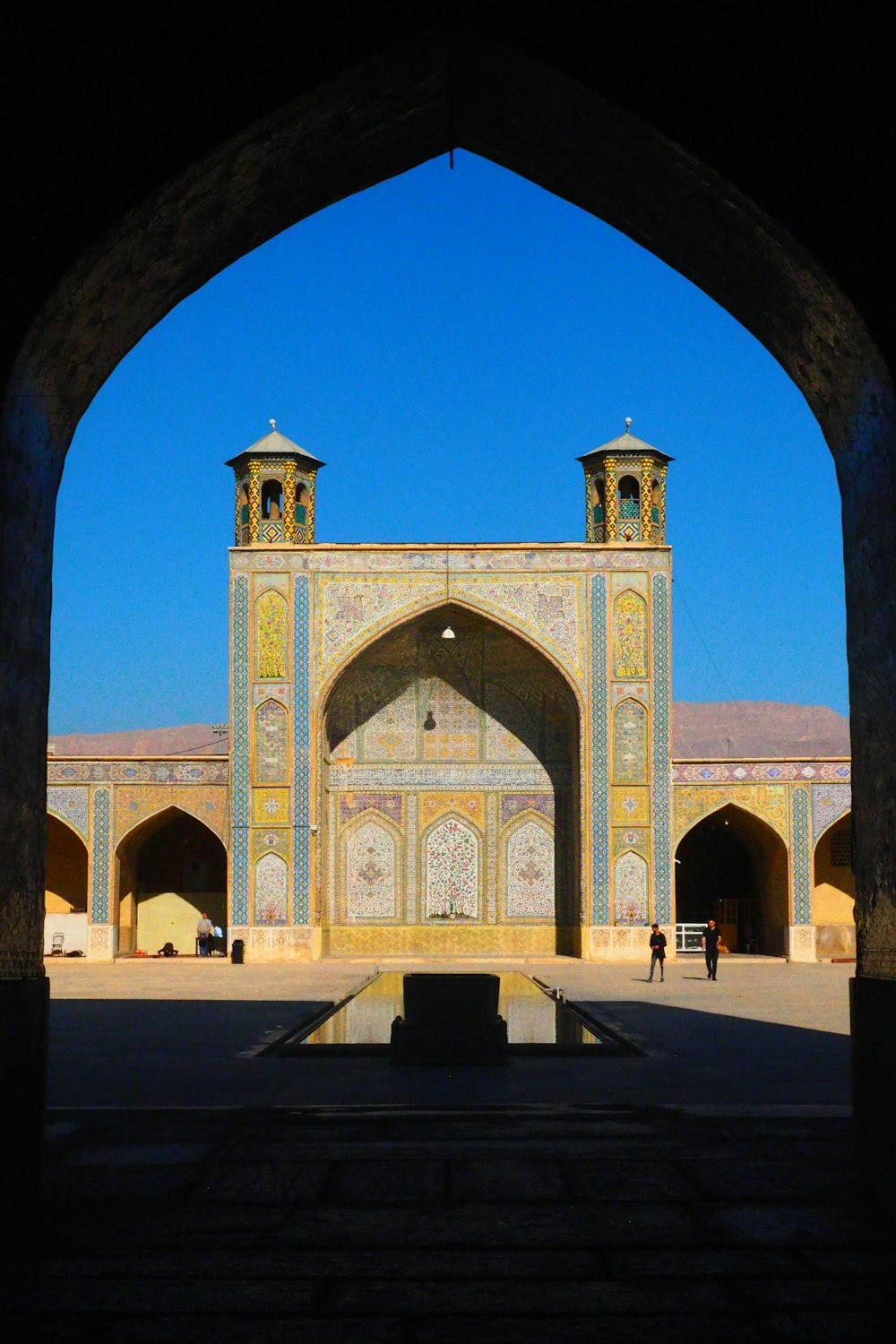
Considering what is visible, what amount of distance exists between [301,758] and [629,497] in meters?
6.13

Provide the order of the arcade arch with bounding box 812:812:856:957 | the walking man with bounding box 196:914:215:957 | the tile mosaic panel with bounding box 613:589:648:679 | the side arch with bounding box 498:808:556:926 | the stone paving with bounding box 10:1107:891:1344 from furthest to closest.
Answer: the arcade arch with bounding box 812:812:856:957 < the walking man with bounding box 196:914:215:957 < the side arch with bounding box 498:808:556:926 < the tile mosaic panel with bounding box 613:589:648:679 < the stone paving with bounding box 10:1107:891:1344

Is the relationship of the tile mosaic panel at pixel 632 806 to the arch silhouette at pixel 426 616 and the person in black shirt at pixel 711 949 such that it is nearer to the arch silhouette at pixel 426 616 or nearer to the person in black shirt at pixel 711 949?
the arch silhouette at pixel 426 616

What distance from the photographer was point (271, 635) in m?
21.7

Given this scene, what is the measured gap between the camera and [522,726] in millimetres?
23203

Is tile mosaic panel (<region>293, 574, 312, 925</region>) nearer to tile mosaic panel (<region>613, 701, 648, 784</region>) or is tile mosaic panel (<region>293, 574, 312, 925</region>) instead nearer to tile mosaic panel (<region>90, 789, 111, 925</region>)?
tile mosaic panel (<region>90, 789, 111, 925</region>)

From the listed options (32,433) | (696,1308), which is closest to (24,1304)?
(696,1308)

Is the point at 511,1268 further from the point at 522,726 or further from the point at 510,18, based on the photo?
the point at 522,726

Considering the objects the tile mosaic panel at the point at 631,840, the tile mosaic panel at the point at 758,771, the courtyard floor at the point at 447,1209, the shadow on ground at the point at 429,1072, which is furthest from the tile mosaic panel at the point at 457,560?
the courtyard floor at the point at 447,1209

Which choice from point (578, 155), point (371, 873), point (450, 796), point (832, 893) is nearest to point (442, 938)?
point (371, 873)

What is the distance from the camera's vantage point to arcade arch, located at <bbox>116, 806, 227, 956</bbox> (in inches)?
965

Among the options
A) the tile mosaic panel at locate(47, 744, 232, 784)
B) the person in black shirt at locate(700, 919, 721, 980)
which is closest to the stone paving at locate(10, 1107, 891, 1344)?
the person in black shirt at locate(700, 919, 721, 980)

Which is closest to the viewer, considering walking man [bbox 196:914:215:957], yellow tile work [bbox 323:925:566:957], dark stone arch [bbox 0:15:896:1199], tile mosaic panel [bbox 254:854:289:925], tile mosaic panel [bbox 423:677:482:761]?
dark stone arch [bbox 0:15:896:1199]

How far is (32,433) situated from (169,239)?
29.0 inches

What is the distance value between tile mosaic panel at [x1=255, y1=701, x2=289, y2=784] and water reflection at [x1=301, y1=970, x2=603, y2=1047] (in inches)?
220
